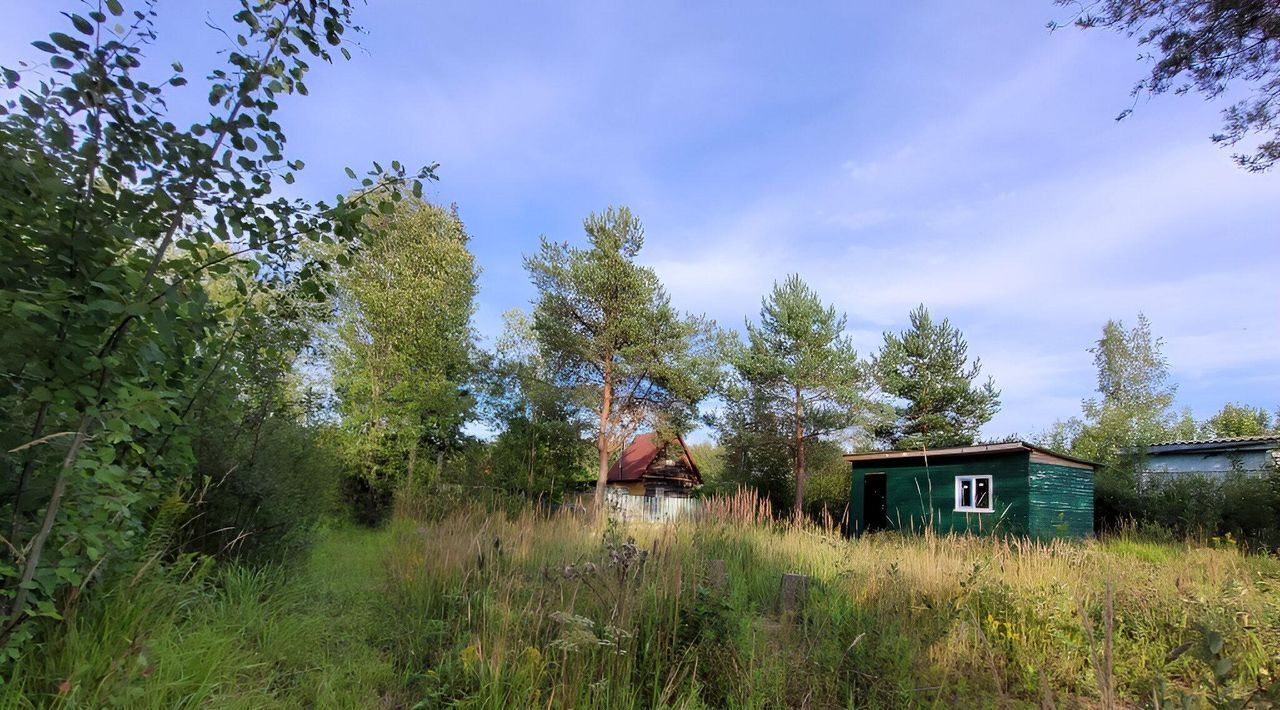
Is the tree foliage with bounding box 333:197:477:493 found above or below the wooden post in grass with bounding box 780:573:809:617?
above

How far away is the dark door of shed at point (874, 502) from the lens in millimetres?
17906

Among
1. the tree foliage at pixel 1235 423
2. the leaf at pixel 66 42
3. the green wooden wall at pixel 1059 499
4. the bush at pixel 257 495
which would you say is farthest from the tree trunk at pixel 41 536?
the tree foliage at pixel 1235 423

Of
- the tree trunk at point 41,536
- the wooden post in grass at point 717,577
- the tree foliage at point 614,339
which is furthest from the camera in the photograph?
the tree foliage at point 614,339

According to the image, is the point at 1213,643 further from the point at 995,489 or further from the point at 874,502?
the point at 874,502

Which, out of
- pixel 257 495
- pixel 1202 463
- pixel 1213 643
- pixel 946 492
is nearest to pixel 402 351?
pixel 257 495

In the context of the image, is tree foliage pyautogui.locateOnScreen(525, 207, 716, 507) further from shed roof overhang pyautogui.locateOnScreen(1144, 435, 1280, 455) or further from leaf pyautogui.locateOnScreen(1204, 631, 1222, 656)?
leaf pyautogui.locateOnScreen(1204, 631, 1222, 656)

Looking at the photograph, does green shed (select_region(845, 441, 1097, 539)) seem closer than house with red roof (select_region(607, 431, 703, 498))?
Yes

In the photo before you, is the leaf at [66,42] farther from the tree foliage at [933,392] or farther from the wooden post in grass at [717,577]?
the tree foliage at [933,392]

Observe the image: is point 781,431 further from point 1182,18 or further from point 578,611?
point 578,611

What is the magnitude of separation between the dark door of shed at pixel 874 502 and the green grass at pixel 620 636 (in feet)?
41.9

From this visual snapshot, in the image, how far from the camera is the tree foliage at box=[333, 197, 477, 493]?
13836 mm

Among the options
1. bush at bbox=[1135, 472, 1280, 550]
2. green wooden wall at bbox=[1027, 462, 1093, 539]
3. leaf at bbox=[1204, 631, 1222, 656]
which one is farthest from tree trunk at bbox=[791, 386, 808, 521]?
leaf at bbox=[1204, 631, 1222, 656]

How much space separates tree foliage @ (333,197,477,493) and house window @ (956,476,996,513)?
1300 centimetres

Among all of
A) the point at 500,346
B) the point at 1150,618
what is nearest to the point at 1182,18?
the point at 1150,618
